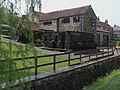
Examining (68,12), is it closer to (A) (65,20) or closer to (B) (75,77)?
(A) (65,20)

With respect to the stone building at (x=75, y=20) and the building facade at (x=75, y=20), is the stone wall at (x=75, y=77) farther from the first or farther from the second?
the stone building at (x=75, y=20)

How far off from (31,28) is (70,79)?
8.38m

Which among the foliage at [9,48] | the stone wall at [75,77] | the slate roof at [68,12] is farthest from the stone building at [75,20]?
the foliage at [9,48]

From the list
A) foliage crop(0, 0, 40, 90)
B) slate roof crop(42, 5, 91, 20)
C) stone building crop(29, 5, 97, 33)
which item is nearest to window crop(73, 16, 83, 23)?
stone building crop(29, 5, 97, 33)

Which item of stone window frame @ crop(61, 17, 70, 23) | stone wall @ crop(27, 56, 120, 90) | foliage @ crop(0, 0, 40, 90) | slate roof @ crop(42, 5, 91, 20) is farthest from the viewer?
stone window frame @ crop(61, 17, 70, 23)

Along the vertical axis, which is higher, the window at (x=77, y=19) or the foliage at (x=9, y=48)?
the window at (x=77, y=19)

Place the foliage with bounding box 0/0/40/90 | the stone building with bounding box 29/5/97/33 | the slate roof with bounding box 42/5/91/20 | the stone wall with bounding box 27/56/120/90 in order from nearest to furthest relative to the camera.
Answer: the foliage with bounding box 0/0/40/90 → the stone wall with bounding box 27/56/120/90 → the stone building with bounding box 29/5/97/33 → the slate roof with bounding box 42/5/91/20

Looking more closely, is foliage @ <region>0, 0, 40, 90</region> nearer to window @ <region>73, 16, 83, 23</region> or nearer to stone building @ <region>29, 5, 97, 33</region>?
stone building @ <region>29, 5, 97, 33</region>

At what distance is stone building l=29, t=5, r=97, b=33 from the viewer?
38531 millimetres

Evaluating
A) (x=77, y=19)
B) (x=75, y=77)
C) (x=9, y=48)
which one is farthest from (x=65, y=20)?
(x=9, y=48)

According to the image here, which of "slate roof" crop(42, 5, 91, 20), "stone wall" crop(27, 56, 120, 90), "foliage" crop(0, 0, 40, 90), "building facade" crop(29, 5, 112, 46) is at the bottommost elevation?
"stone wall" crop(27, 56, 120, 90)

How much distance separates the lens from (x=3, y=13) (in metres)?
2.91

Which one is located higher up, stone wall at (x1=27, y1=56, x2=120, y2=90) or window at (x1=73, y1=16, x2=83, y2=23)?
window at (x1=73, y1=16, x2=83, y2=23)

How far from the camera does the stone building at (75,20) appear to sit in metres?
38.5
